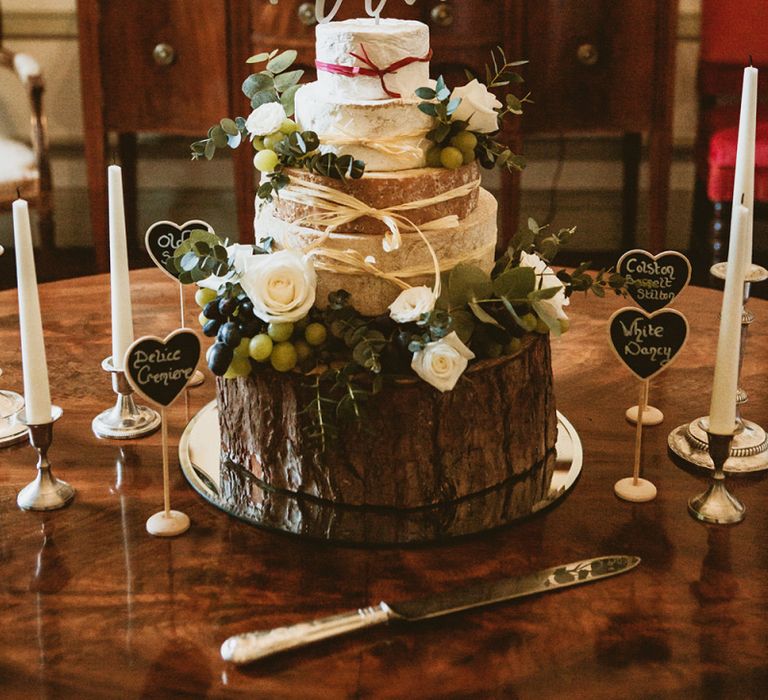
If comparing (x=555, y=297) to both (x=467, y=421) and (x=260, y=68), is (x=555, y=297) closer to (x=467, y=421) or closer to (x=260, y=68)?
(x=467, y=421)

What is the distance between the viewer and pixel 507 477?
56.5 inches

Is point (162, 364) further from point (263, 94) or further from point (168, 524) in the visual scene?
point (263, 94)

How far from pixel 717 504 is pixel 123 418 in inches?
30.4

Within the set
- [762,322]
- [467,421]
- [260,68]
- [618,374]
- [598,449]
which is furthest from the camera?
[260,68]

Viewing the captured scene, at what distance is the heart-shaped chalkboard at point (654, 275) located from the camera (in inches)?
61.6

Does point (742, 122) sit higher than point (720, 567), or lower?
higher

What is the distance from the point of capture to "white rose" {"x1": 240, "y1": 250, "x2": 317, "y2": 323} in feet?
4.32

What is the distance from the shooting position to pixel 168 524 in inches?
52.0

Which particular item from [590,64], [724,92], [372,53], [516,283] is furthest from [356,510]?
[724,92]

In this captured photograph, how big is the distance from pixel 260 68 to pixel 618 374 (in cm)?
208

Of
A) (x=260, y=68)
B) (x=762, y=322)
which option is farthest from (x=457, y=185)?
(x=260, y=68)

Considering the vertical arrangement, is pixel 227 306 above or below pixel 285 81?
below

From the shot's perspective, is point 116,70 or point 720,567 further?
point 116,70

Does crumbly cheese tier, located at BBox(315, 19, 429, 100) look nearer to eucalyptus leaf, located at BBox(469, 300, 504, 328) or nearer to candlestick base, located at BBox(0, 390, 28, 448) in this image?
eucalyptus leaf, located at BBox(469, 300, 504, 328)
